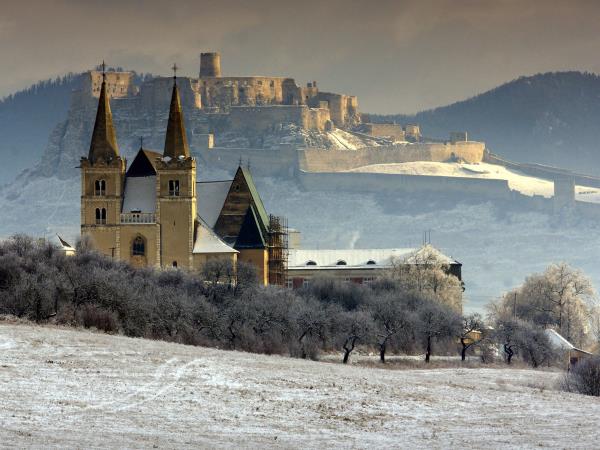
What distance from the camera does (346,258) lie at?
118250 mm

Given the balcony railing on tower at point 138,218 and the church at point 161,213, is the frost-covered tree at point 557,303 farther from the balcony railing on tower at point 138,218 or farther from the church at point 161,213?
the balcony railing on tower at point 138,218

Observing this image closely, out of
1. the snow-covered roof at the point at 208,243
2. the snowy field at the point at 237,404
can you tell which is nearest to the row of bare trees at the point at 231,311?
the snow-covered roof at the point at 208,243

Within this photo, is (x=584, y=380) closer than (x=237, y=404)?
No

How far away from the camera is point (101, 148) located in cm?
10056

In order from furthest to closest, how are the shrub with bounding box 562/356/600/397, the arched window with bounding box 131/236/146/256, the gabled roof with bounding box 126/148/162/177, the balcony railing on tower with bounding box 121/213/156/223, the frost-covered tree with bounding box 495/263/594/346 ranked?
the frost-covered tree with bounding box 495/263/594/346 < the gabled roof with bounding box 126/148/162/177 < the balcony railing on tower with bounding box 121/213/156/223 < the arched window with bounding box 131/236/146/256 < the shrub with bounding box 562/356/600/397

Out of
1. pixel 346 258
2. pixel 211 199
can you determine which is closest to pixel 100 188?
pixel 211 199

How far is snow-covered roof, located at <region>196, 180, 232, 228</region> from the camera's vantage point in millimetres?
101500

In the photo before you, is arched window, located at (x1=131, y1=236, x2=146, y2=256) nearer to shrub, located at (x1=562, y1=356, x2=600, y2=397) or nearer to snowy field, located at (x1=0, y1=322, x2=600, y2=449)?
shrub, located at (x1=562, y1=356, x2=600, y2=397)

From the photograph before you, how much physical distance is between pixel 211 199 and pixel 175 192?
346cm

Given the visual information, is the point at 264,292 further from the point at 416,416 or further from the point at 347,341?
the point at 416,416

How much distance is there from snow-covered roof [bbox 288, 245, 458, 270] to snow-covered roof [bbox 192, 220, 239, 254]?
52.5ft

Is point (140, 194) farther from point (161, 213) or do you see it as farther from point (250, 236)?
point (250, 236)

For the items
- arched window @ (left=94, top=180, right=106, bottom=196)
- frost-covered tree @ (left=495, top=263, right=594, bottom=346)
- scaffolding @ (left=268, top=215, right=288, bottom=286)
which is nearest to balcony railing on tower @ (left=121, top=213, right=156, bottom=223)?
arched window @ (left=94, top=180, right=106, bottom=196)

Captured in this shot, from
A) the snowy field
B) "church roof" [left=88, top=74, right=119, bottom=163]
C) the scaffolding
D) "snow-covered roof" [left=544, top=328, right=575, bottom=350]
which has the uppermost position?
"church roof" [left=88, top=74, right=119, bottom=163]
